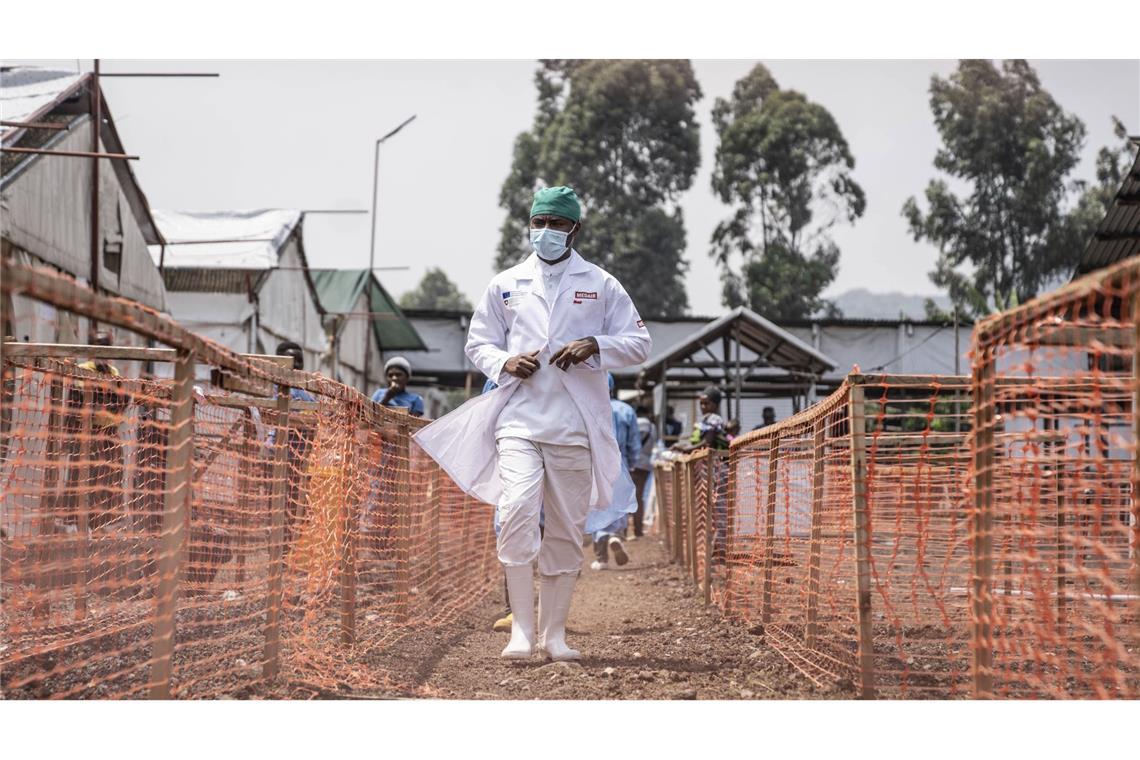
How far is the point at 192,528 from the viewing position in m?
6.53

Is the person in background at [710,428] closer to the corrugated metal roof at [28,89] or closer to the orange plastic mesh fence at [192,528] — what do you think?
the orange plastic mesh fence at [192,528]

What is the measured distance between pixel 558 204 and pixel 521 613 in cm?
186

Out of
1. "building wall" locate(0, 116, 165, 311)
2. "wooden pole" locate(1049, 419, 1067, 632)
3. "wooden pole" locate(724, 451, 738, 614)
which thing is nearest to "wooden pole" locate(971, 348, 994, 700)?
"wooden pole" locate(1049, 419, 1067, 632)

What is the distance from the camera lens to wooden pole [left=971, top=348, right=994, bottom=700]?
364cm

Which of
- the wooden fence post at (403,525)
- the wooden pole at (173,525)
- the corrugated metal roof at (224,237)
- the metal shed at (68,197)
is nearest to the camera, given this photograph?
the wooden pole at (173,525)

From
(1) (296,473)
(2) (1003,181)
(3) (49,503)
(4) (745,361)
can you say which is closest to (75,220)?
(3) (49,503)

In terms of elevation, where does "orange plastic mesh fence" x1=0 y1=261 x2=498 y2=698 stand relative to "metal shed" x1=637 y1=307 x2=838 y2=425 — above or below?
below

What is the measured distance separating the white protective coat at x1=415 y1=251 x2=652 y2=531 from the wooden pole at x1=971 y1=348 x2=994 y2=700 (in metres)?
2.17

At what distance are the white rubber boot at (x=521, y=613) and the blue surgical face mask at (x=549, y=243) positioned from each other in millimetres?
1424

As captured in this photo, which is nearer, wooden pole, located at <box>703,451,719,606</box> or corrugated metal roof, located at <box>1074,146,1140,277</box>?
wooden pole, located at <box>703,451,719,606</box>

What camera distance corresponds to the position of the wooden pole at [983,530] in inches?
143

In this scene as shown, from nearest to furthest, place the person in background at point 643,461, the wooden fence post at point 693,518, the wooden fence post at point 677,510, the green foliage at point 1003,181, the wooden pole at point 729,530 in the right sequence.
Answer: the wooden pole at point 729,530, the wooden fence post at point 693,518, the wooden fence post at point 677,510, the person in background at point 643,461, the green foliage at point 1003,181

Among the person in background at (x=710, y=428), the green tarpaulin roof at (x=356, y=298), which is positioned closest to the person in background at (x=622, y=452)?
the person in background at (x=710, y=428)

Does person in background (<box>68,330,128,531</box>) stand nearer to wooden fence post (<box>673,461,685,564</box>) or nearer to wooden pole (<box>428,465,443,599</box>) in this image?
wooden pole (<box>428,465,443,599</box>)
